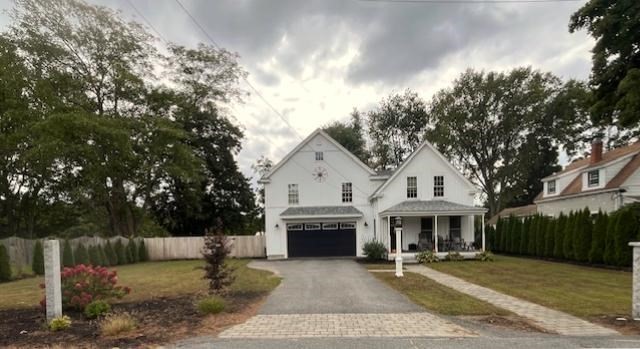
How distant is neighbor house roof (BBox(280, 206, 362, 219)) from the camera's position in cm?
2417

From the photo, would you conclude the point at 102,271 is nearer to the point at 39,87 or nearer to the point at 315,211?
the point at 315,211

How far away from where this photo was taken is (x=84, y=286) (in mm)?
8391

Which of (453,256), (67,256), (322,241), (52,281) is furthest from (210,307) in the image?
(322,241)

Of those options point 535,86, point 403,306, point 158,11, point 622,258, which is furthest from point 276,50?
point 535,86

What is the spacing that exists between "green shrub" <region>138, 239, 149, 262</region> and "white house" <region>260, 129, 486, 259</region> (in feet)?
29.1

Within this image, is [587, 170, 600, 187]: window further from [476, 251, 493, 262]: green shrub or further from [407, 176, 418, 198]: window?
[407, 176, 418, 198]: window

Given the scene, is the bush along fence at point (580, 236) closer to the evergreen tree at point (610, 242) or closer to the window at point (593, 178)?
the evergreen tree at point (610, 242)

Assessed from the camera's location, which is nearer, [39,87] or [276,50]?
[276,50]

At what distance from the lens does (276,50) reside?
1320cm

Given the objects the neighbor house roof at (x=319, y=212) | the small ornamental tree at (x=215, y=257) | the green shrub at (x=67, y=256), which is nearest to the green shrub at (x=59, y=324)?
the small ornamental tree at (x=215, y=257)

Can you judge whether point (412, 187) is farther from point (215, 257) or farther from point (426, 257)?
point (215, 257)

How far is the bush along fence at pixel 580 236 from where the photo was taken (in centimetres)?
1633

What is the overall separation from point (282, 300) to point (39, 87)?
2161cm

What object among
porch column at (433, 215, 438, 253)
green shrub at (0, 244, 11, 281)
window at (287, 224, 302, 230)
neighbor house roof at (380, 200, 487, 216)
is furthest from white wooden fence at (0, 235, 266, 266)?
porch column at (433, 215, 438, 253)
